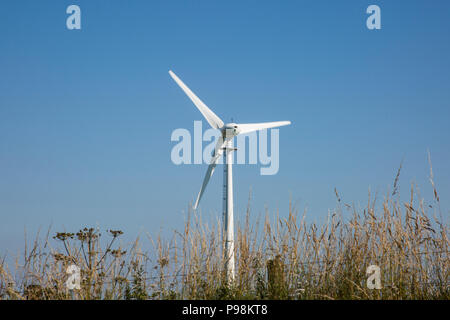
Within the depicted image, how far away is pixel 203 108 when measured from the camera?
61.1 ft

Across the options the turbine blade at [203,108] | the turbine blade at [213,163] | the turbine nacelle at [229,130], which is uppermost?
the turbine blade at [203,108]

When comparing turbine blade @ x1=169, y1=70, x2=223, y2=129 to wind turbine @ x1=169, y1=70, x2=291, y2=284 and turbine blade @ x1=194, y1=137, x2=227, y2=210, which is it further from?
turbine blade @ x1=194, y1=137, x2=227, y2=210

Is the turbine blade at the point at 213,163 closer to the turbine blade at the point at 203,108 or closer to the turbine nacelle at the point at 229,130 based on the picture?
the turbine nacelle at the point at 229,130

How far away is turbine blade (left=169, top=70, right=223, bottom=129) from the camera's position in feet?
60.3

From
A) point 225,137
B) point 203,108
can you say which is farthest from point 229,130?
point 203,108

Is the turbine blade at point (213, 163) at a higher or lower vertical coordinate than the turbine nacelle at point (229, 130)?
lower

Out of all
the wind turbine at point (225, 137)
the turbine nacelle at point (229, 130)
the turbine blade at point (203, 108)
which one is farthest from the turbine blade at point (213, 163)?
the turbine blade at point (203, 108)

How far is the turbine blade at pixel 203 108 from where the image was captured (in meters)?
18.4
